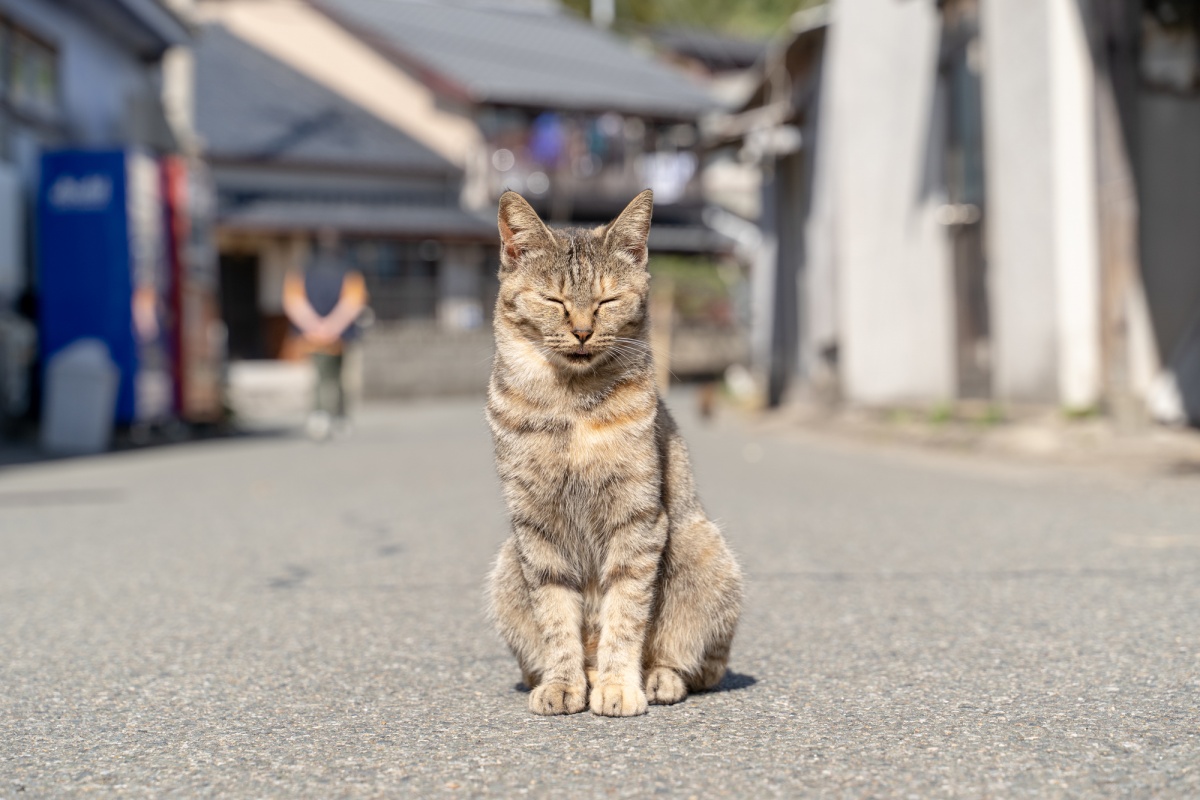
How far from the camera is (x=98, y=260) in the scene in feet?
43.9

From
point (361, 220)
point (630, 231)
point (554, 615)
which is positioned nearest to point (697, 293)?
point (361, 220)

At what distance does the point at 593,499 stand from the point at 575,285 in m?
0.55

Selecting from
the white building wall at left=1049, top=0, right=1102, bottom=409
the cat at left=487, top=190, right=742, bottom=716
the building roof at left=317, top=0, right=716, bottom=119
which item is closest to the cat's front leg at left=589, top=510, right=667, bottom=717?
the cat at left=487, top=190, right=742, bottom=716

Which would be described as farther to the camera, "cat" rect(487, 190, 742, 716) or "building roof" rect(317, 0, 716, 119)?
"building roof" rect(317, 0, 716, 119)

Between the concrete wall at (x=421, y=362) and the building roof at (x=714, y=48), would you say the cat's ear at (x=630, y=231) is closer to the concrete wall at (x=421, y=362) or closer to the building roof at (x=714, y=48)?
the concrete wall at (x=421, y=362)

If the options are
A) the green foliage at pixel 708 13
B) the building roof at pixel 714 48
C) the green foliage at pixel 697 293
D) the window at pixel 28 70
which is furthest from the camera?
the green foliage at pixel 708 13

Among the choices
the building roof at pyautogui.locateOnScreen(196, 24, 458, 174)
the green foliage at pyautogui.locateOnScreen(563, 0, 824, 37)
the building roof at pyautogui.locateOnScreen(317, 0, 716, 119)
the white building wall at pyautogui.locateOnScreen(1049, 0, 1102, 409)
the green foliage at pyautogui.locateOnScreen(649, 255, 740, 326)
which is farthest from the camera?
the green foliage at pyautogui.locateOnScreen(563, 0, 824, 37)

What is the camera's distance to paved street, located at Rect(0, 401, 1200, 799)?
260cm

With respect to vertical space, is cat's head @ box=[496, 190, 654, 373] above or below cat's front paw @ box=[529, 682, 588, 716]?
above

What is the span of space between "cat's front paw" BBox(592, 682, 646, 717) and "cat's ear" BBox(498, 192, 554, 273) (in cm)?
113

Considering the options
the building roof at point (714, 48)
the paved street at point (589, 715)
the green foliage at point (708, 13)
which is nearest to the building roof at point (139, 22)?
the paved street at point (589, 715)

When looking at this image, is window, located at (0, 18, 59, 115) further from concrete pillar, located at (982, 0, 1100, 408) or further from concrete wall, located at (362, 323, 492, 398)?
concrete pillar, located at (982, 0, 1100, 408)

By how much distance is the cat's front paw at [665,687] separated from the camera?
10.6ft

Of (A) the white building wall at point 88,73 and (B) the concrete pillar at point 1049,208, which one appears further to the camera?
(A) the white building wall at point 88,73
